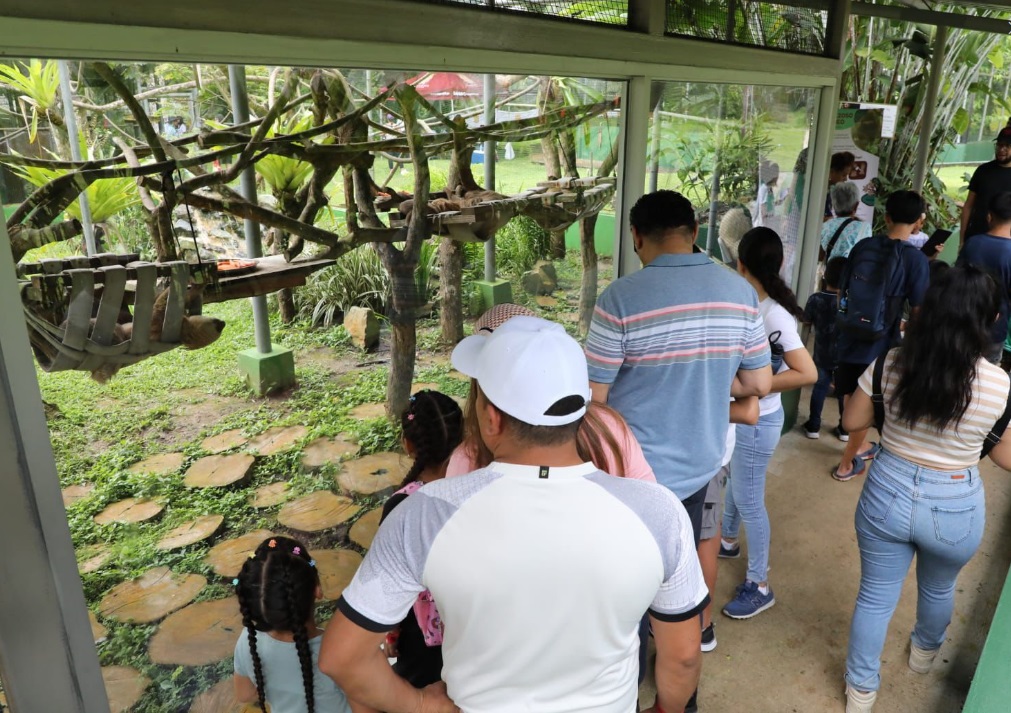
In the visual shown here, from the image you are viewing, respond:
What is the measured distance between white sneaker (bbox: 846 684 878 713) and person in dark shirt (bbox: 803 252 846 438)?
1990mm

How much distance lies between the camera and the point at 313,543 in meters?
2.76

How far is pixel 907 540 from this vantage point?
7.66 feet

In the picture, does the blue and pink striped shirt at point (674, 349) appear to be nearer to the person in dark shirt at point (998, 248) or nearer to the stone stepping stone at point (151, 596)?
the stone stepping stone at point (151, 596)

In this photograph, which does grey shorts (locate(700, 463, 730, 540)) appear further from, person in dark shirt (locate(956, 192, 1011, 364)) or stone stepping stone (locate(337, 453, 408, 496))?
person in dark shirt (locate(956, 192, 1011, 364))

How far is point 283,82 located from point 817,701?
2804 millimetres

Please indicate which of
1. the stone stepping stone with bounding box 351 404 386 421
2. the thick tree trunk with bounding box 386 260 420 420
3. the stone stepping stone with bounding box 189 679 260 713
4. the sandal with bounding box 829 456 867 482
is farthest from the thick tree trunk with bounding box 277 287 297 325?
the sandal with bounding box 829 456 867 482

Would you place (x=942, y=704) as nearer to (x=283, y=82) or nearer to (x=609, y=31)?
(x=609, y=31)

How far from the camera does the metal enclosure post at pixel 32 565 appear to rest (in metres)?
1.60

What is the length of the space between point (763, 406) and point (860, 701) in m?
1.10

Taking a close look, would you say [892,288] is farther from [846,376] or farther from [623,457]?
[623,457]

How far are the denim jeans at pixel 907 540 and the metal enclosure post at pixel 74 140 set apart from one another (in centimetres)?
243

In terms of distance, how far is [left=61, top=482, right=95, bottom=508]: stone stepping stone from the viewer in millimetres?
1947

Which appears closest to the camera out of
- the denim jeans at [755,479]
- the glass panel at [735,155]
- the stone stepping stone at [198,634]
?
the stone stepping stone at [198,634]

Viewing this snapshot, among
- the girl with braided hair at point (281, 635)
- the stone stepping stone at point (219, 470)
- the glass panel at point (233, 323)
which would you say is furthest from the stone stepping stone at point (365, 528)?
the girl with braided hair at point (281, 635)
